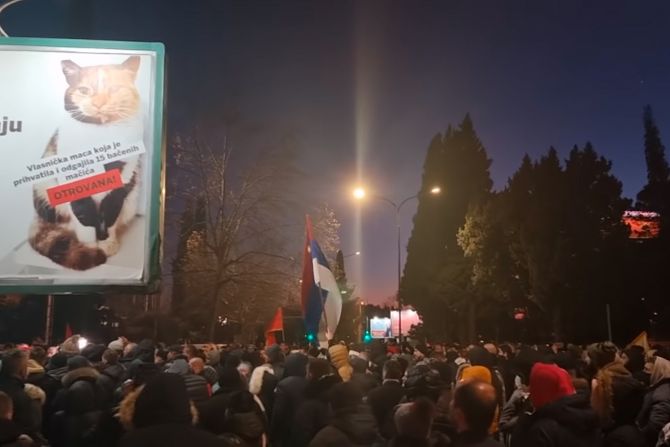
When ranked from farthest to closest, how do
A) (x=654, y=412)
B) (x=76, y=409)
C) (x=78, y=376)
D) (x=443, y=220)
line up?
(x=443, y=220) < (x=78, y=376) < (x=76, y=409) < (x=654, y=412)

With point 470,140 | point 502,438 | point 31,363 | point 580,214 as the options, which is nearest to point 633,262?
point 580,214

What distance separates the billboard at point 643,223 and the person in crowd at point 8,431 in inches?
1707


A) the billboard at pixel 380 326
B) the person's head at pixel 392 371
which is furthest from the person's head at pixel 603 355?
the billboard at pixel 380 326

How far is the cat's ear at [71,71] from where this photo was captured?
6.55 meters

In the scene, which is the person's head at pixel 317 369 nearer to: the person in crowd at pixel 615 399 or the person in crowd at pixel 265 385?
the person in crowd at pixel 265 385

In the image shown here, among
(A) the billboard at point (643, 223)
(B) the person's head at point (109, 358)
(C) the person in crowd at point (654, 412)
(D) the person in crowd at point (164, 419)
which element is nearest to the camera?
(D) the person in crowd at point (164, 419)

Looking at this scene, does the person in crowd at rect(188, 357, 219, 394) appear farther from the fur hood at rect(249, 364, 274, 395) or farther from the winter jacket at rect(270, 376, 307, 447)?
the winter jacket at rect(270, 376, 307, 447)

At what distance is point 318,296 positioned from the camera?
9898 mm

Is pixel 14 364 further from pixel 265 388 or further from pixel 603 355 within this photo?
pixel 603 355

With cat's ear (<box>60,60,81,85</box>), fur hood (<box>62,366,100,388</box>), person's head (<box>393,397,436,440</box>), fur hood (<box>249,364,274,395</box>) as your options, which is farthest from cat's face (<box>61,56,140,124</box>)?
person's head (<box>393,397,436,440</box>)

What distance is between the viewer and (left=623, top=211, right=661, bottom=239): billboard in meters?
44.3

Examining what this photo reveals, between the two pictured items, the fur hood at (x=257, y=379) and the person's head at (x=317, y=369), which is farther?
the fur hood at (x=257, y=379)

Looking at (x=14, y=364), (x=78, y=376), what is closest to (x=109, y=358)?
(x=78, y=376)

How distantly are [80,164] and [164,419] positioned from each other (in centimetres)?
368
